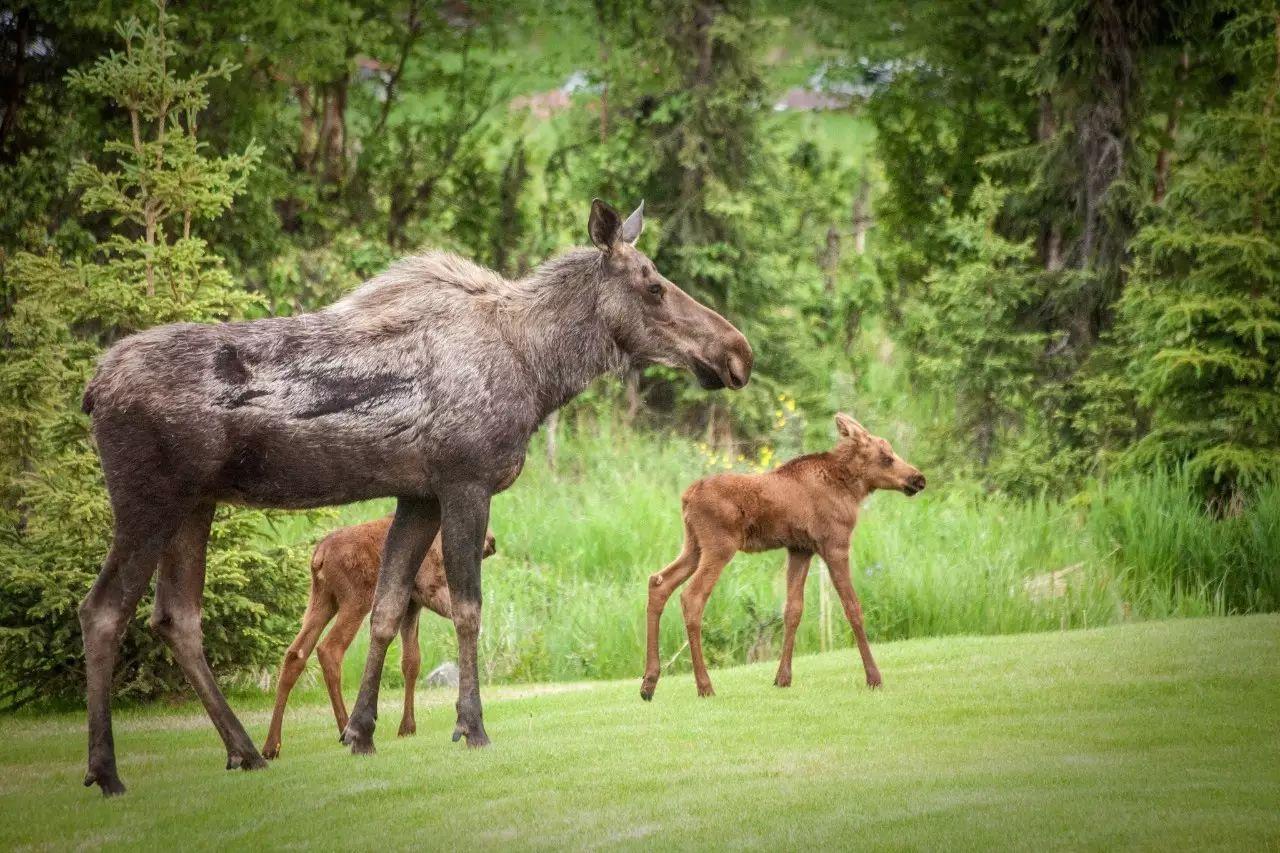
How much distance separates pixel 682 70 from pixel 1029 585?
38.6ft

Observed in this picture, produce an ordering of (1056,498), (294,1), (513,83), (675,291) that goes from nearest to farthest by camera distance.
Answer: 1. (675,291)
2. (1056,498)
3. (294,1)
4. (513,83)

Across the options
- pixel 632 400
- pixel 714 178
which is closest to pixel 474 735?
pixel 632 400

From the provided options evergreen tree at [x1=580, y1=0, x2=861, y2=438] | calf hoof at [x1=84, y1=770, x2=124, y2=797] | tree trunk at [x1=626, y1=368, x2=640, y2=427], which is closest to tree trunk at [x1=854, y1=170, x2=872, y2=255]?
evergreen tree at [x1=580, y1=0, x2=861, y2=438]

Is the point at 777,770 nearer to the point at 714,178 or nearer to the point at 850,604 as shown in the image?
the point at 850,604

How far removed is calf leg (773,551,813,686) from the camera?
34.9ft

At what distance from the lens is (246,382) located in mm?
8227

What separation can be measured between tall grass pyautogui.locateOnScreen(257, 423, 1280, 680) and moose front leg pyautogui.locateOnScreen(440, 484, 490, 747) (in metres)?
4.18

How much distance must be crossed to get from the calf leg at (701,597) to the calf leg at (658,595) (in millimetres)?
173

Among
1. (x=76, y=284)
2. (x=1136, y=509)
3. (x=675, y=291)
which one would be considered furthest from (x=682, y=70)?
(x=675, y=291)

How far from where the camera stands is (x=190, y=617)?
8.51 meters

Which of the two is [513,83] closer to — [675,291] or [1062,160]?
[1062,160]

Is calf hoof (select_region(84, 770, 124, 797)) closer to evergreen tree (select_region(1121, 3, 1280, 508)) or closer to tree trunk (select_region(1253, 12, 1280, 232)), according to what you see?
evergreen tree (select_region(1121, 3, 1280, 508))

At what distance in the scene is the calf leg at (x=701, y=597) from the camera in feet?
34.2

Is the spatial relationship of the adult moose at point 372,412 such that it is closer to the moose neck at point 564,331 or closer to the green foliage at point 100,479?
the moose neck at point 564,331
